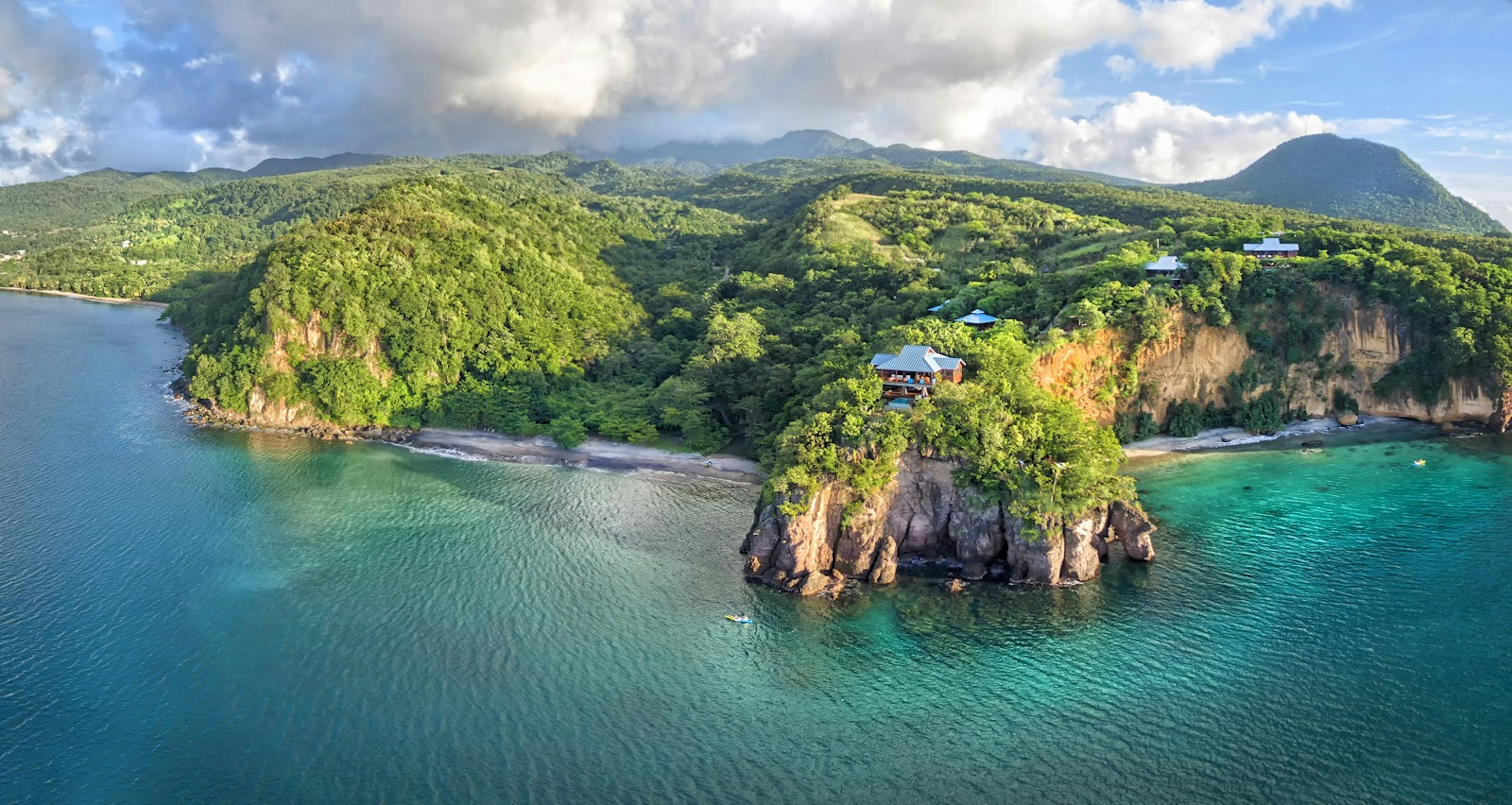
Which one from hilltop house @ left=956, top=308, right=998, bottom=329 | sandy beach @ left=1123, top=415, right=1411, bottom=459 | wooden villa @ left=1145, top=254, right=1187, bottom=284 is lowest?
sandy beach @ left=1123, top=415, right=1411, bottom=459

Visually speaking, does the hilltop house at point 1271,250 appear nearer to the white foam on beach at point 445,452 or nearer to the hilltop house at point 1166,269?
the hilltop house at point 1166,269

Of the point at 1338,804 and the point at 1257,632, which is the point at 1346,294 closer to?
the point at 1257,632

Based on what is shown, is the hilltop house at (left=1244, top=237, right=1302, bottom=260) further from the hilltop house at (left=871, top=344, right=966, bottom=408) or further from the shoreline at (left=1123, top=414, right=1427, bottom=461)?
the hilltop house at (left=871, top=344, right=966, bottom=408)

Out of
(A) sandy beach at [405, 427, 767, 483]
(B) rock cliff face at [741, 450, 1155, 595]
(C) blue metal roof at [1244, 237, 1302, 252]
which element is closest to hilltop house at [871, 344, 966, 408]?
(B) rock cliff face at [741, 450, 1155, 595]

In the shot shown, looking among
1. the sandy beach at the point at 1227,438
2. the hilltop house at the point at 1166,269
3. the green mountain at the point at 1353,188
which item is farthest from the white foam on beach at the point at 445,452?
the green mountain at the point at 1353,188

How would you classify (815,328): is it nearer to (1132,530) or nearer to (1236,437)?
(1236,437)

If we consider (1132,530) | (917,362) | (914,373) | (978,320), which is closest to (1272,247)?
(978,320)

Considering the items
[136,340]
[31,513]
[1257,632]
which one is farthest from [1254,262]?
[136,340]
